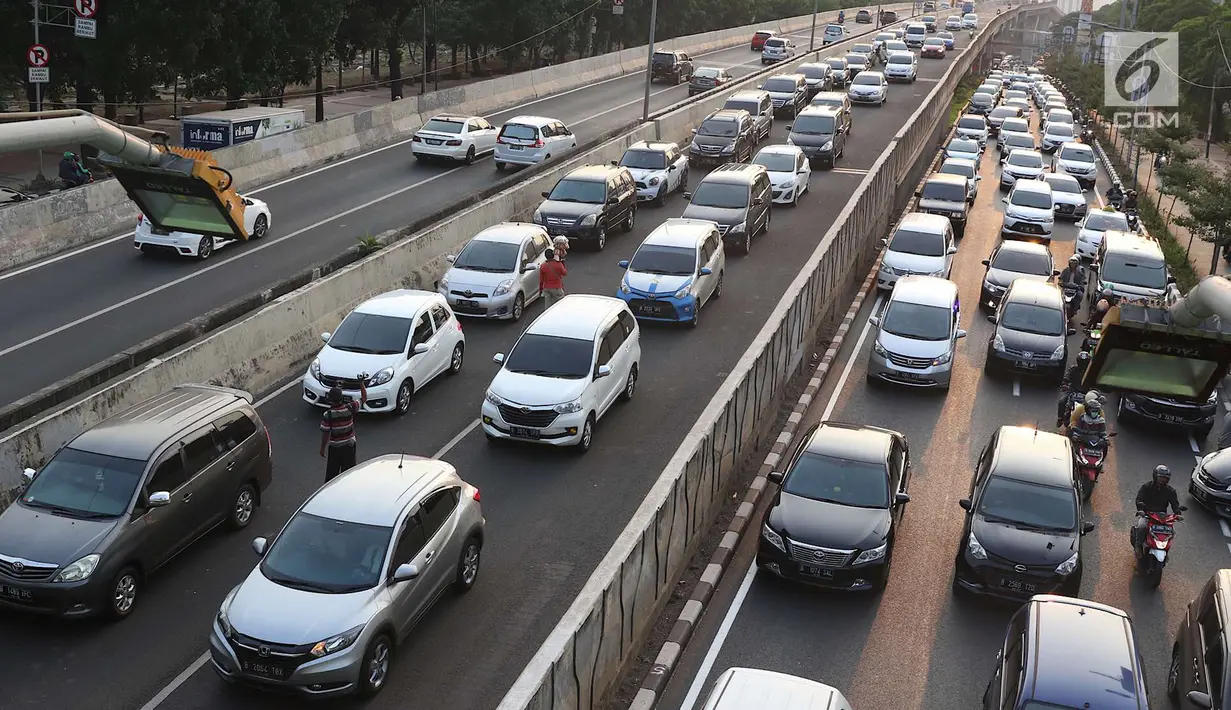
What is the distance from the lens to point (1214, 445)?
2112cm

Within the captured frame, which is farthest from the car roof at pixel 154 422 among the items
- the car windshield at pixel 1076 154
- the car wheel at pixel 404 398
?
the car windshield at pixel 1076 154

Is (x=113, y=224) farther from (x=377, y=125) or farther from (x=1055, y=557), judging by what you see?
(x=1055, y=557)

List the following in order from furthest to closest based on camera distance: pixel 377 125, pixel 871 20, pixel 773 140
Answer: pixel 871 20 → pixel 773 140 → pixel 377 125

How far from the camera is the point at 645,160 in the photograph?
34156 millimetres

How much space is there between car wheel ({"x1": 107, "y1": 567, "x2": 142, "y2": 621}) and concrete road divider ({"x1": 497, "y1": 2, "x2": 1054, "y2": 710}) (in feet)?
16.6

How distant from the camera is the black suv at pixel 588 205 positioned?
28.6 m

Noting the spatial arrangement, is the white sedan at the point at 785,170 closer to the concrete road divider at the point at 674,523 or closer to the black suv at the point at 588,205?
the black suv at the point at 588,205

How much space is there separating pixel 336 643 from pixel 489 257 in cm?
1380

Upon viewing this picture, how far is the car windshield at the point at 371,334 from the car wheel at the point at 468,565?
6.06 m

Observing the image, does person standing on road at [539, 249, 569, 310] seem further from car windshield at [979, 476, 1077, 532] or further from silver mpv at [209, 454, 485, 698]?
car windshield at [979, 476, 1077, 532]

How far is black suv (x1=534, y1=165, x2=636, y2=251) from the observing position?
2861cm

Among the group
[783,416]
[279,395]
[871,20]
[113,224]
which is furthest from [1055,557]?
[871,20]

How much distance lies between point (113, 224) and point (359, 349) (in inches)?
Result: 524

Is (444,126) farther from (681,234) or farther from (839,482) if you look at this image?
(839,482)
